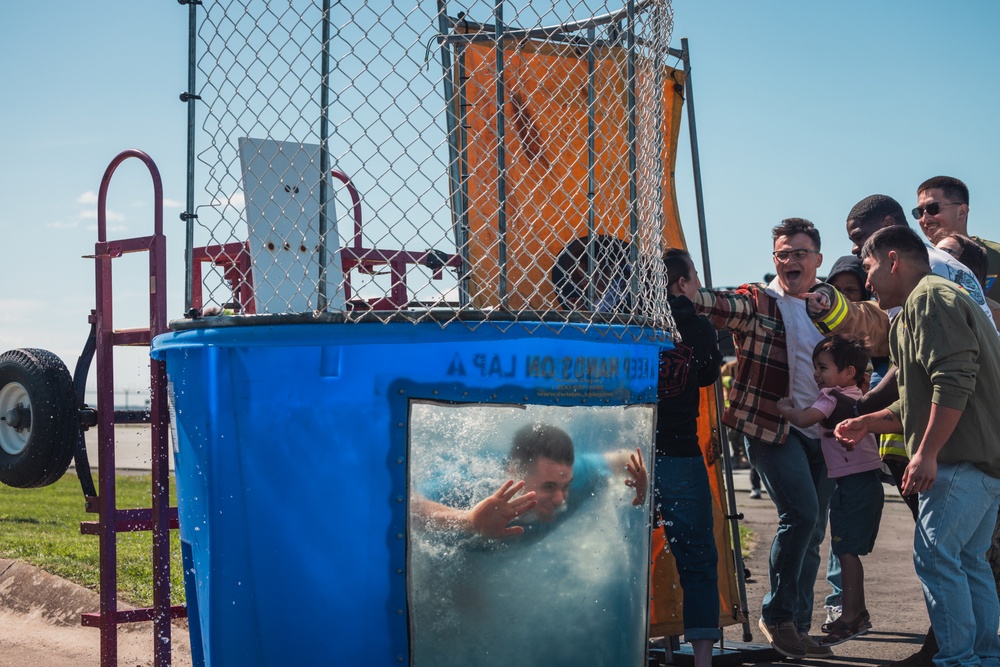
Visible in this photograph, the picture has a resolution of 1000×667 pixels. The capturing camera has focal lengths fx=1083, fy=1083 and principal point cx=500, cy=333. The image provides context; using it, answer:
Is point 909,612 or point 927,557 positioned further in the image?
point 909,612

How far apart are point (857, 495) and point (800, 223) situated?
1389 mm

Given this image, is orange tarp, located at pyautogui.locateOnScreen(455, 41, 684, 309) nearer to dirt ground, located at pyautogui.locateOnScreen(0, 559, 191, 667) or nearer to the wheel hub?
the wheel hub

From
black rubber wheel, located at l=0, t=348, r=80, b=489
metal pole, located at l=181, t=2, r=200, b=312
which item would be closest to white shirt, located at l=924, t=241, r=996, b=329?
metal pole, located at l=181, t=2, r=200, b=312

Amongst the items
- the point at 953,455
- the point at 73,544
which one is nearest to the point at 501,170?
the point at 953,455

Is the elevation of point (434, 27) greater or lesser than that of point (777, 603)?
greater

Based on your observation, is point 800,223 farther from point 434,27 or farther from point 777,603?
point 434,27

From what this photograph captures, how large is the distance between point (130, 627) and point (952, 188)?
16.2ft

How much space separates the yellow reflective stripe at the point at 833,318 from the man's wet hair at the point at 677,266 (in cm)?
93

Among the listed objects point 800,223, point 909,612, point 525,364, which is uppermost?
point 800,223

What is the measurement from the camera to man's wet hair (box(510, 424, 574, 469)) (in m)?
3.35

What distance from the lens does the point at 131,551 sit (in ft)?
25.8

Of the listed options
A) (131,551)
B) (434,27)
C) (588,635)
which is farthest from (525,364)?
(131,551)

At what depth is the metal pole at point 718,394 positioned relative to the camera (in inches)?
204

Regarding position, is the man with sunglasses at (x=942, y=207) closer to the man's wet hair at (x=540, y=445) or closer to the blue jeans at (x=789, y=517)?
the blue jeans at (x=789, y=517)
